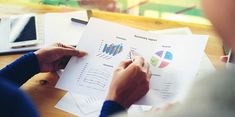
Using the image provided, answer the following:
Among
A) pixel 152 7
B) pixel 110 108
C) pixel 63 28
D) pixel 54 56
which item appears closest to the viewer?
pixel 110 108

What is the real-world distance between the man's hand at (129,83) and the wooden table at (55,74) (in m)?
0.15

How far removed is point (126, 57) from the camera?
1013mm

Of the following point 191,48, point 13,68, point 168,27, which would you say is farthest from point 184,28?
point 13,68

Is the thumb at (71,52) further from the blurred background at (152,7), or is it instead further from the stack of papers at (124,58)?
the blurred background at (152,7)

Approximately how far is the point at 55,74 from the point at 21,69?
0.32 feet

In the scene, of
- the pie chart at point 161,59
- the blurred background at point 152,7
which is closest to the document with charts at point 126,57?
the pie chart at point 161,59

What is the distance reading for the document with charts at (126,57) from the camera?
3.10 feet

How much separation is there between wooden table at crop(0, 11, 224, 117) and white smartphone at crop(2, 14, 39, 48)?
5cm

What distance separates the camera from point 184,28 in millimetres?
A: 1149

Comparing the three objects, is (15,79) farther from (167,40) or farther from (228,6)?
(228,6)

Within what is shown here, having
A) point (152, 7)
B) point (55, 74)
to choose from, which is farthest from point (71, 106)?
point (152, 7)

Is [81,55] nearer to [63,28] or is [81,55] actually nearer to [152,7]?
[63,28]

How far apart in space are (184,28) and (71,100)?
44cm

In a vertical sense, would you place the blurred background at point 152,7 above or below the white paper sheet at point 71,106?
above
